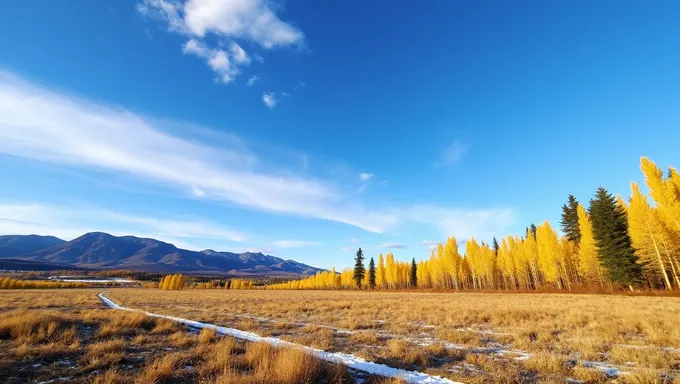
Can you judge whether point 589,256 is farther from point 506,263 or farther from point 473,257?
point 473,257

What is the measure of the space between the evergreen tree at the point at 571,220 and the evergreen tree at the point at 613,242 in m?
12.2

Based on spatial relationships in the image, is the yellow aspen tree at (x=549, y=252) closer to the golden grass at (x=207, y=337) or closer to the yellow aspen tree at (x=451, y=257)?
the yellow aspen tree at (x=451, y=257)

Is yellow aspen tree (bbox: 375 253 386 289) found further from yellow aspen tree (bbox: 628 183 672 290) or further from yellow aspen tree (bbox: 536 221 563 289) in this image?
yellow aspen tree (bbox: 628 183 672 290)

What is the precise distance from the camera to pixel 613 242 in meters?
36.6

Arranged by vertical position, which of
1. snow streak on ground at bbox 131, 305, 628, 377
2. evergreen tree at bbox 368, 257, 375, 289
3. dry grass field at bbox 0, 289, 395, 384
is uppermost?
evergreen tree at bbox 368, 257, 375, 289

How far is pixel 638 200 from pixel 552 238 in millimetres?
17057

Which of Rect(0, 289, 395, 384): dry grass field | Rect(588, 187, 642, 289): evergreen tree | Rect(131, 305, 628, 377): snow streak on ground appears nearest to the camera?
Rect(0, 289, 395, 384): dry grass field

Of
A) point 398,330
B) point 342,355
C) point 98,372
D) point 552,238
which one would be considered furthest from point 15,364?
point 552,238

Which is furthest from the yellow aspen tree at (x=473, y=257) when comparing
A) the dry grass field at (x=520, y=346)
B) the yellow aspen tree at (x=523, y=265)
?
the dry grass field at (x=520, y=346)

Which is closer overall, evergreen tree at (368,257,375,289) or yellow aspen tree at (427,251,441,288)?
yellow aspen tree at (427,251,441,288)

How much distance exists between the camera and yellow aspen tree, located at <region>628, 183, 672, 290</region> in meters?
30.6

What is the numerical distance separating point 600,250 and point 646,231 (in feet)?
24.0

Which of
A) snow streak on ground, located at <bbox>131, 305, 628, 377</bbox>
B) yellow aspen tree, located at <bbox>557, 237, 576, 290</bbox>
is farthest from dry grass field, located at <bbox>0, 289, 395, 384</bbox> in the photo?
yellow aspen tree, located at <bbox>557, 237, 576, 290</bbox>

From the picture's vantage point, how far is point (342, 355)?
8.87 m
